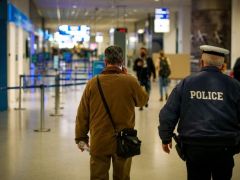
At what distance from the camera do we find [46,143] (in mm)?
9047

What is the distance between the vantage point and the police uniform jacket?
391 centimetres

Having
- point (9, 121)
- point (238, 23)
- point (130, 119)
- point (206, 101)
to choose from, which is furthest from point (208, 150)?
point (238, 23)

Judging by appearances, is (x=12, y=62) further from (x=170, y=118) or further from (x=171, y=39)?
(x=171, y=39)

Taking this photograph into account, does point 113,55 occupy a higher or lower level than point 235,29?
lower

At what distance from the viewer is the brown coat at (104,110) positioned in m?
4.51

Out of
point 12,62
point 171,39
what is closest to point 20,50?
point 12,62

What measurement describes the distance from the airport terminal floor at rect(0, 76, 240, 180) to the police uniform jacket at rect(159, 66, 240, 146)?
2.76 m

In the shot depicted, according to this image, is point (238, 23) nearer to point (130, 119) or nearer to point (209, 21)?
point (209, 21)

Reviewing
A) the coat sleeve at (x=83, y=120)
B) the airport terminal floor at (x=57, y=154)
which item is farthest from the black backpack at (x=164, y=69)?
the coat sleeve at (x=83, y=120)

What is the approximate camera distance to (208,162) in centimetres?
393

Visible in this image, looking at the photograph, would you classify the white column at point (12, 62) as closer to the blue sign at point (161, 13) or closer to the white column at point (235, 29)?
the white column at point (235, 29)

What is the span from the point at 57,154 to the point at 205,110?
180 inches

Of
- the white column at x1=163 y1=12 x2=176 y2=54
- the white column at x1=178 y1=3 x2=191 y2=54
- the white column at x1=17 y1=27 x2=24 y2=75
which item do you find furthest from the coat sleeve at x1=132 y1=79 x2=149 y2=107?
the white column at x1=163 y1=12 x2=176 y2=54

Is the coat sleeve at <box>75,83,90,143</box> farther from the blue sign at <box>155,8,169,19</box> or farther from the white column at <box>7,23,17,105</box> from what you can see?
the blue sign at <box>155,8,169,19</box>
